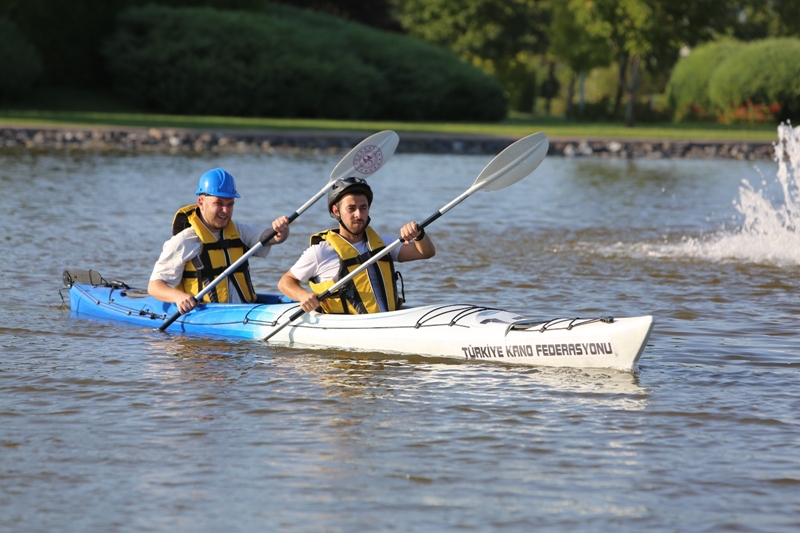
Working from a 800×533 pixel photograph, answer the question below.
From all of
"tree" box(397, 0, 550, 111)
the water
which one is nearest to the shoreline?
the water

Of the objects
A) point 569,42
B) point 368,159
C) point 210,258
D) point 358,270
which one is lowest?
point 358,270

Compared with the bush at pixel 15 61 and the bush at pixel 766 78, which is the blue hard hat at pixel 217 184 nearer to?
the bush at pixel 15 61

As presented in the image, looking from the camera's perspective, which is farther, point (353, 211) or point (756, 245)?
point (756, 245)

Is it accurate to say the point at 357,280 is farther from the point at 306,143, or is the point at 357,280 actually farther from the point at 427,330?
the point at 306,143

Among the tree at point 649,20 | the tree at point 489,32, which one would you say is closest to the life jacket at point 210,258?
the tree at point 649,20

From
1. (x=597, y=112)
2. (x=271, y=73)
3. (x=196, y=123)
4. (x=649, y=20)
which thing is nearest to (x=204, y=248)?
(x=196, y=123)

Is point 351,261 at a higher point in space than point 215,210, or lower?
lower

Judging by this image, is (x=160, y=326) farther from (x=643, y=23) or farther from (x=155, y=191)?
(x=643, y=23)

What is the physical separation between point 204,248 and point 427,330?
5.59 feet

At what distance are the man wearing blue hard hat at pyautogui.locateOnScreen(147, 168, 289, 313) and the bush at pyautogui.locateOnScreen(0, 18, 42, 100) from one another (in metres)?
26.5

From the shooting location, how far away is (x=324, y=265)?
25.2 feet

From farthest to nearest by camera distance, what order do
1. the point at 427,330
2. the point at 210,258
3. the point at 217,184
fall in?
the point at 210,258 < the point at 217,184 < the point at 427,330

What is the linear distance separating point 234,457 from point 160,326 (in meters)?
3.10

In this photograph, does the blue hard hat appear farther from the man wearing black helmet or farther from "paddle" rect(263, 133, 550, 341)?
"paddle" rect(263, 133, 550, 341)
